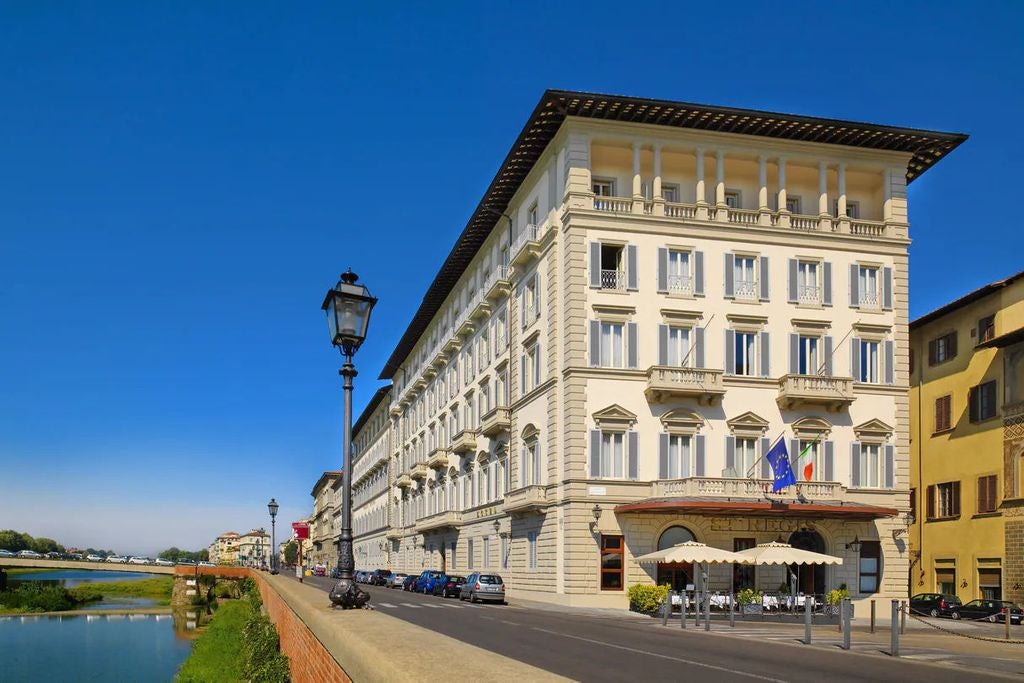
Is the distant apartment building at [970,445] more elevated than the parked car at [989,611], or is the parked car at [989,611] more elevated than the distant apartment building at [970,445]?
the distant apartment building at [970,445]

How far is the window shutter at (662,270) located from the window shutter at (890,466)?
1282 cm

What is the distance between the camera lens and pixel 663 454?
42062 mm

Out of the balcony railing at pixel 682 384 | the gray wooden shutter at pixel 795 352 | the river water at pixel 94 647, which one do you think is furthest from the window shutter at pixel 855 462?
the river water at pixel 94 647

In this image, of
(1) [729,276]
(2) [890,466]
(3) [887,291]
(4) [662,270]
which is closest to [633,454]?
(4) [662,270]

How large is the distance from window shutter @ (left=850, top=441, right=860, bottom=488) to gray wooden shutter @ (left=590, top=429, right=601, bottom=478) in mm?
11950

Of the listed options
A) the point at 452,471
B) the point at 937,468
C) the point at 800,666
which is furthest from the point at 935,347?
the point at 800,666

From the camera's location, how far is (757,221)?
4462 cm

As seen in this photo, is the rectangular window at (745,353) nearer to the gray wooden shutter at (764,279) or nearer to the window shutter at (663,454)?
the gray wooden shutter at (764,279)

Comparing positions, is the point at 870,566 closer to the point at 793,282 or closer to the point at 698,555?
the point at 698,555

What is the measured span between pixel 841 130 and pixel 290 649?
3703 centimetres

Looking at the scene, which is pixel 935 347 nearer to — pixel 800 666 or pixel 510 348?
pixel 510 348

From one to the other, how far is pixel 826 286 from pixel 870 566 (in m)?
12.8

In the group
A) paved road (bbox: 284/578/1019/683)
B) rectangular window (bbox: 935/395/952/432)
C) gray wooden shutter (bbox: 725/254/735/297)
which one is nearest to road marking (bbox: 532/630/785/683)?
paved road (bbox: 284/578/1019/683)

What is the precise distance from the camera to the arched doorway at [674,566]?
4122 centimetres
